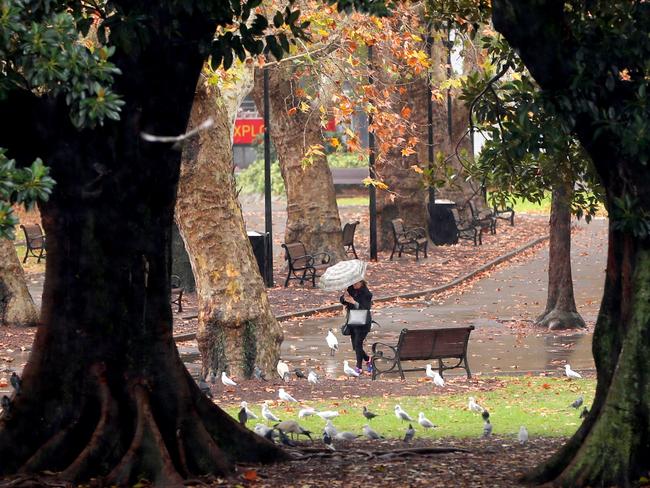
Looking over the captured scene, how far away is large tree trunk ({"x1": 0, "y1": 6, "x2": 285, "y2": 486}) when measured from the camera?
31.4 ft

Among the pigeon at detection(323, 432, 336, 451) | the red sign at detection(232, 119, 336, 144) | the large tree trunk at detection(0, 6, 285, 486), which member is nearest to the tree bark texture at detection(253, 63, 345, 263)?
the pigeon at detection(323, 432, 336, 451)

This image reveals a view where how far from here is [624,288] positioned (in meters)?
9.37

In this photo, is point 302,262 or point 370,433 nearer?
point 370,433

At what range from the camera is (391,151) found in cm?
3606

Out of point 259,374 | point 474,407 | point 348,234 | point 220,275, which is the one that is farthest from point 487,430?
point 348,234

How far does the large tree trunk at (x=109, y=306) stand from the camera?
9.57 metres

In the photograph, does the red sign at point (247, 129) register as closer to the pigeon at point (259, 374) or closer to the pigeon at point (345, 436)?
the pigeon at point (259, 374)

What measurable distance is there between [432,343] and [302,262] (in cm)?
1352

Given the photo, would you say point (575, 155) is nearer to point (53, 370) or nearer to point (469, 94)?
point (469, 94)

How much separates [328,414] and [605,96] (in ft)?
16.3

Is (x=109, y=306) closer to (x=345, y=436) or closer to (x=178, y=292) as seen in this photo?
(x=345, y=436)

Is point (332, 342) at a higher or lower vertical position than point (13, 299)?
lower

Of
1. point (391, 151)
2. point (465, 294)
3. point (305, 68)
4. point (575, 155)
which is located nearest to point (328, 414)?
point (575, 155)

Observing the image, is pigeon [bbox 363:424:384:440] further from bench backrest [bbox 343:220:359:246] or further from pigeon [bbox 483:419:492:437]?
bench backrest [bbox 343:220:359:246]
